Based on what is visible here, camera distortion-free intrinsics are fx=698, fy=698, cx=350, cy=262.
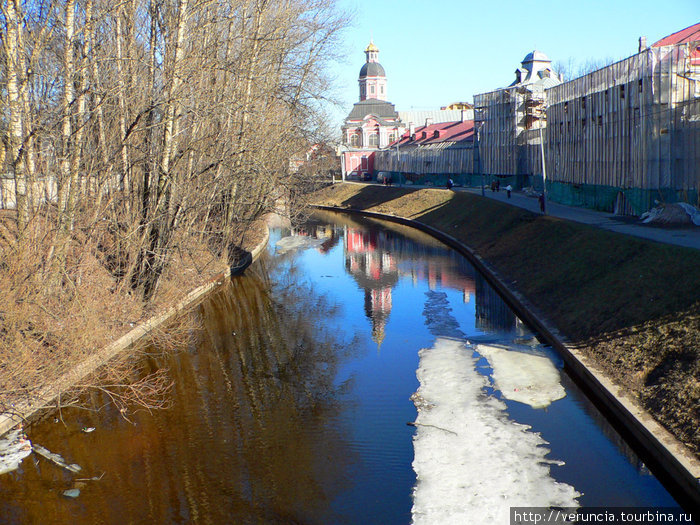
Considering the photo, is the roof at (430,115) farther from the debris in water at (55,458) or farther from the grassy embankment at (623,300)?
the debris in water at (55,458)

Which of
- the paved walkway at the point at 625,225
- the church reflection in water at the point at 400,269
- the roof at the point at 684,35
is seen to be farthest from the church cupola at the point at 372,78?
the paved walkway at the point at 625,225

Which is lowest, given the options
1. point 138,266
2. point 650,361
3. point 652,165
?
point 650,361

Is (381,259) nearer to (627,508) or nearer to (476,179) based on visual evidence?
(627,508)

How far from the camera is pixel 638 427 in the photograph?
11.2 m

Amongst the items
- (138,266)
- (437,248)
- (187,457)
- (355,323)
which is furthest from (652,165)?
(187,457)

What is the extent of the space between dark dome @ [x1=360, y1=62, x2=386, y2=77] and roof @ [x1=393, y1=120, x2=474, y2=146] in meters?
22.7

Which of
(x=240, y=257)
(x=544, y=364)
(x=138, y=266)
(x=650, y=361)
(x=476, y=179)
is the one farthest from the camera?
(x=476, y=179)

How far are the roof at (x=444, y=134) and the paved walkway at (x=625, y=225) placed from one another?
30.3 meters

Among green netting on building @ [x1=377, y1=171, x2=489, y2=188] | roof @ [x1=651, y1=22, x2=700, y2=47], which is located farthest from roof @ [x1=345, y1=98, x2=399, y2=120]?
roof @ [x1=651, y1=22, x2=700, y2=47]

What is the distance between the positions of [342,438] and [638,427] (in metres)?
4.85

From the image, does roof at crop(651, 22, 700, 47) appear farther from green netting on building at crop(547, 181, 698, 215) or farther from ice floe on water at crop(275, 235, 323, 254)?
ice floe on water at crop(275, 235, 323, 254)

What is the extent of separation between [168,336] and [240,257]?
15285 millimetres

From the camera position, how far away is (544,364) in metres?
15.6

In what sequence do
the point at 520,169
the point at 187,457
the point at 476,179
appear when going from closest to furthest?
the point at 187,457 → the point at 520,169 → the point at 476,179
